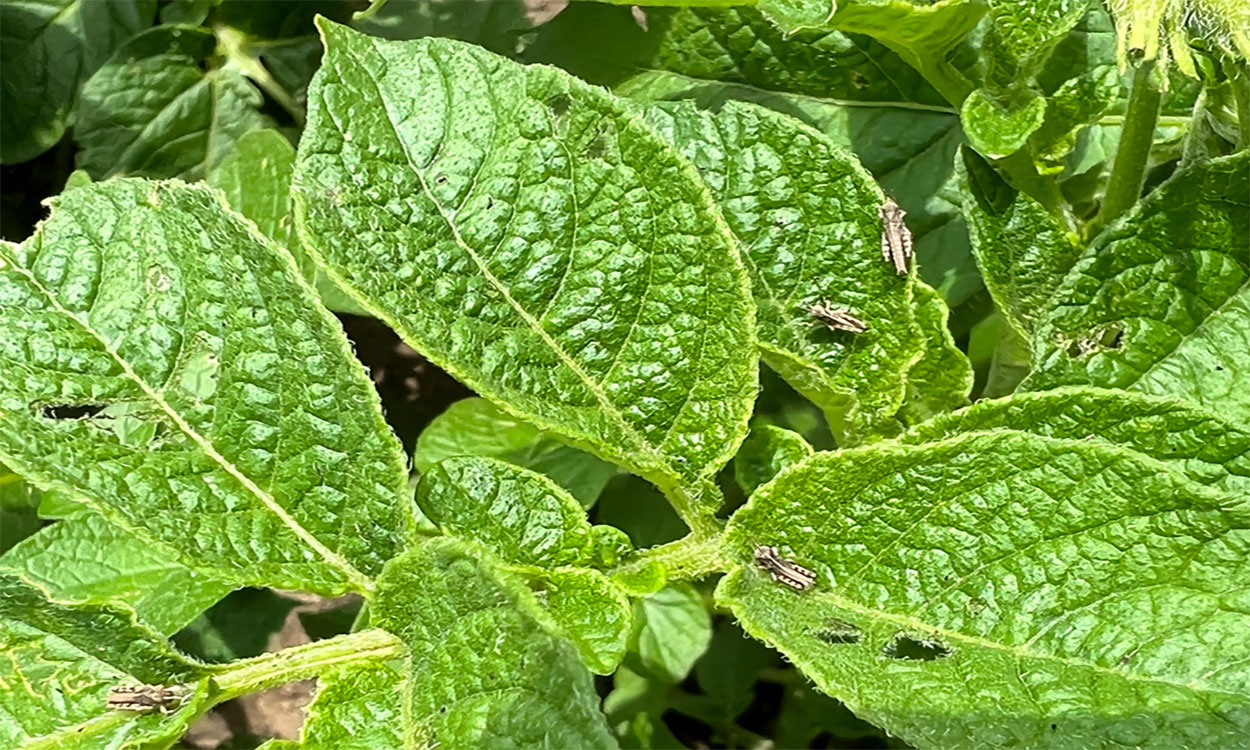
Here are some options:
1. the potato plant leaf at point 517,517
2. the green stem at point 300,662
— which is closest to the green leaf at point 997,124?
the potato plant leaf at point 517,517

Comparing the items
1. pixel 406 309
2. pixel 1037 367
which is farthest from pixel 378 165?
pixel 1037 367

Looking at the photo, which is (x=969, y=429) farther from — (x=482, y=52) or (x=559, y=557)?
(x=482, y=52)

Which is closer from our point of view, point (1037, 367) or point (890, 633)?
point (890, 633)

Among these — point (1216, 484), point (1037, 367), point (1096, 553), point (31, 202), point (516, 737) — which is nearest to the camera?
point (516, 737)

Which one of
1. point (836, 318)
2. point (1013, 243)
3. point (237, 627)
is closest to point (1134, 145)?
point (1013, 243)

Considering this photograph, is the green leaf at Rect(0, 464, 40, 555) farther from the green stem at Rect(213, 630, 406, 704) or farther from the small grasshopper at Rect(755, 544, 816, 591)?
the small grasshopper at Rect(755, 544, 816, 591)

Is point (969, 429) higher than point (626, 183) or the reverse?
the reverse

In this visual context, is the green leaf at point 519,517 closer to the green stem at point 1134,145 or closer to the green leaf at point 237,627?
the green stem at point 1134,145

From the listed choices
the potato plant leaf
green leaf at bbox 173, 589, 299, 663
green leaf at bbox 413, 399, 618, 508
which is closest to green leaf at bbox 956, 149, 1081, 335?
the potato plant leaf
